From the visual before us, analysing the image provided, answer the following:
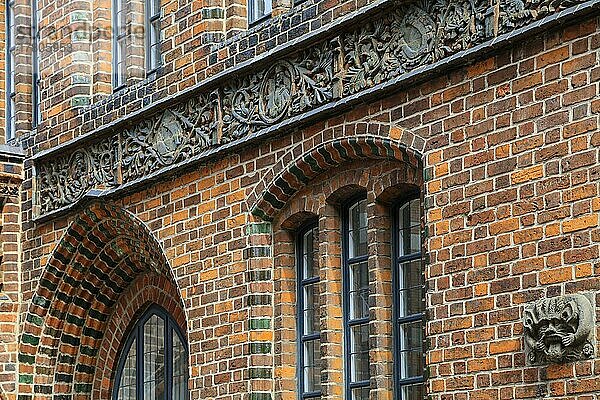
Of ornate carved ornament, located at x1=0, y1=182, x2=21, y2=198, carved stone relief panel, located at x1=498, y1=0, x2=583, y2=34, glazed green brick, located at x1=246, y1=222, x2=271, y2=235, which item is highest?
ornate carved ornament, located at x1=0, y1=182, x2=21, y2=198

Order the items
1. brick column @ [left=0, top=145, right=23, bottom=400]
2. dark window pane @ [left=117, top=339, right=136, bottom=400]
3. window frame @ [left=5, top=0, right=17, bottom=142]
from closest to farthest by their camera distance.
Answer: brick column @ [left=0, top=145, right=23, bottom=400] < dark window pane @ [left=117, top=339, right=136, bottom=400] < window frame @ [left=5, top=0, right=17, bottom=142]

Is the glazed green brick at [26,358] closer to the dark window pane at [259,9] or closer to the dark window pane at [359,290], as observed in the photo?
the dark window pane at [259,9]

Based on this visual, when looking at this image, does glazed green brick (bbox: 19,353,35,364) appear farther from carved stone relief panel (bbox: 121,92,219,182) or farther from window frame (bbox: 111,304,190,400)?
carved stone relief panel (bbox: 121,92,219,182)

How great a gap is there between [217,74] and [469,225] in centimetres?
322

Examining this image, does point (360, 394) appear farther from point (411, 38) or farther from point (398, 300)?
point (411, 38)

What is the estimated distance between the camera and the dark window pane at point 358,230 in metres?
11.2

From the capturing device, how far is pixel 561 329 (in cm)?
871

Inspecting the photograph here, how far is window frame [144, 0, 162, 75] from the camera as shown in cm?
1355

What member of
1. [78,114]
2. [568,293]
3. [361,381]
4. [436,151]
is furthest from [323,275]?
[78,114]

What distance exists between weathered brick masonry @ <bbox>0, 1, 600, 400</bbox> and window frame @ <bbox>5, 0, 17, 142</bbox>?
0.88m

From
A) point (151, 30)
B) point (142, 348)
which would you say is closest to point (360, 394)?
point (142, 348)

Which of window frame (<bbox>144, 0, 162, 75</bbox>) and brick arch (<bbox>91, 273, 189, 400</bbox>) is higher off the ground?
window frame (<bbox>144, 0, 162, 75</bbox>)

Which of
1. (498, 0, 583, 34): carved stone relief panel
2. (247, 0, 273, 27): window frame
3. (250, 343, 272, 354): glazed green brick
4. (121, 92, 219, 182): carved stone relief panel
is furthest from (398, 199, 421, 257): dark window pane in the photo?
(247, 0, 273, 27): window frame

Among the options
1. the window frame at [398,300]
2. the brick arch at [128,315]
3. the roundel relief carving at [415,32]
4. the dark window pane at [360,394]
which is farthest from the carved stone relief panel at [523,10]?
the brick arch at [128,315]
